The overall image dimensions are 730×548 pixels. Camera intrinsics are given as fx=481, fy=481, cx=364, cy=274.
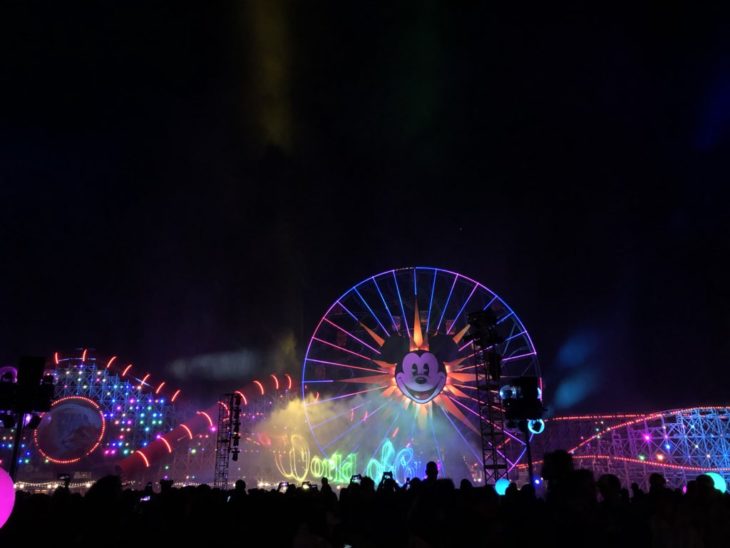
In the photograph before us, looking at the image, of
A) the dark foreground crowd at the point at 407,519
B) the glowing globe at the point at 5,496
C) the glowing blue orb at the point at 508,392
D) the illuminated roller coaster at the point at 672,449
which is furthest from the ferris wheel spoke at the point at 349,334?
the glowing globe at the point at 5,496

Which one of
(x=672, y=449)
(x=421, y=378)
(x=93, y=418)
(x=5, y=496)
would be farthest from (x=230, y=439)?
(x=672, y=449)

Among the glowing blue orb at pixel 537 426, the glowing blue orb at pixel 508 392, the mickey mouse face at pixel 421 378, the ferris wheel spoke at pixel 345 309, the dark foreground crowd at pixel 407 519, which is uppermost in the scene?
the ferris wheel spoke at pixel 345 309

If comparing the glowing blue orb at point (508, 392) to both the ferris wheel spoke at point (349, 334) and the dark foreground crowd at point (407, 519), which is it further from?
the ferris wheel spoke at point (349, 334)

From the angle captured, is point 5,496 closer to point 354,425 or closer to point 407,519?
point 407,519

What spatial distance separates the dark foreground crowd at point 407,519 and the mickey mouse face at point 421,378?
58.9 ft

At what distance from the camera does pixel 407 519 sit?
4492 millimetres

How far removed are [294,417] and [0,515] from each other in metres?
40.8

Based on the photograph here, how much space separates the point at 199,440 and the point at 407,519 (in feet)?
139

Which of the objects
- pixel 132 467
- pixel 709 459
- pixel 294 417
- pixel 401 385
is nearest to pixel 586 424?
pixel 709 459

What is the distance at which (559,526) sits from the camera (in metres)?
3.01

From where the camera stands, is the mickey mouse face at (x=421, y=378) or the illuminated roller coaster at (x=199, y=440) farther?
the illuminated roller coaster at (x=199, y=440)

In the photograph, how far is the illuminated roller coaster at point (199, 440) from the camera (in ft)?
105

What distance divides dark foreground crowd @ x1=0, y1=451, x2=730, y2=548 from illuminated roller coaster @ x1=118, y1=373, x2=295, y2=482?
28.7 metres

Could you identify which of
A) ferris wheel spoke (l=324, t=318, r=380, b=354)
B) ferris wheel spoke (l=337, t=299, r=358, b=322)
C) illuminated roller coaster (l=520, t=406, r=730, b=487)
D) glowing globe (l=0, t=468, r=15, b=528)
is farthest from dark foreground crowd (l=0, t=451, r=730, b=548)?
illuminated roller coaster (l=520, t=406, r=730, b=487)
